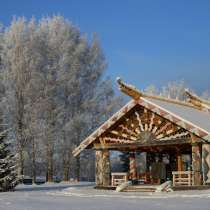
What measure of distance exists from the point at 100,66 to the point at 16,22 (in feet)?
24.7

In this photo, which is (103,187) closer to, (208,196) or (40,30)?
(208,196)

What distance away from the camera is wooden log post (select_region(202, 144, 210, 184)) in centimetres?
2175

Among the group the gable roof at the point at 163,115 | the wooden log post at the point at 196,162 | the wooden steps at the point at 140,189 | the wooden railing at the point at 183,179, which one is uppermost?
the gable roof at the point at 163,115

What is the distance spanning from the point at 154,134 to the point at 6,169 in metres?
8.27

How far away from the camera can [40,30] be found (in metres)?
37.5

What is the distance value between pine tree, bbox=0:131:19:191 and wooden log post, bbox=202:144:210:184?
33.5ft

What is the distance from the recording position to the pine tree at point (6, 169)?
2538 cm

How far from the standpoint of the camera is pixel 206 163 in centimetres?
2191

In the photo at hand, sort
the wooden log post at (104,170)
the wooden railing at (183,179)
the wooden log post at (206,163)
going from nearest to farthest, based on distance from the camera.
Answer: the wooden log post at (206,163) → the wooden railing at (183,179) → the wooden log post at (104,170)

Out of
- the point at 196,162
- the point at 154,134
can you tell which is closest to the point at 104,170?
the point at 154,134

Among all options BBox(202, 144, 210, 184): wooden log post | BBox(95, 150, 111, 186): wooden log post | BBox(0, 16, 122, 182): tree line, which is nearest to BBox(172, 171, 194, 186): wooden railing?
BBox(202, 144, 210, 184): wooden log post

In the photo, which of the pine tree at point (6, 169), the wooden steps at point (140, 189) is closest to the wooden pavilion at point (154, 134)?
the wooden steps at point (140, 189)

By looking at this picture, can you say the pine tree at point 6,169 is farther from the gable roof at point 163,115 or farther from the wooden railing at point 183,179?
the wooden railing at point 183,179

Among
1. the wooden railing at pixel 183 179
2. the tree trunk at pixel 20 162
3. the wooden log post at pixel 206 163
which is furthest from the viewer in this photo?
the tree trunk at pixel 20 162
